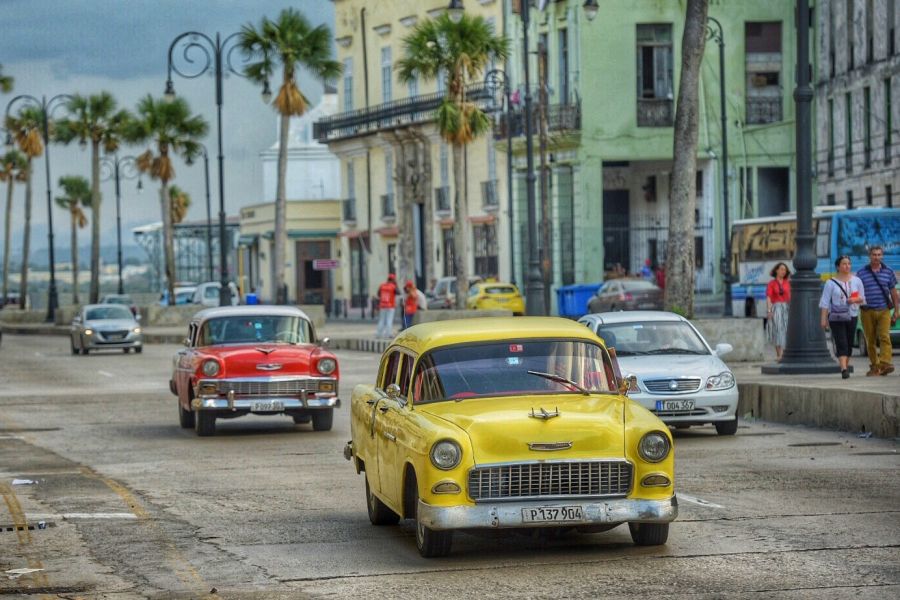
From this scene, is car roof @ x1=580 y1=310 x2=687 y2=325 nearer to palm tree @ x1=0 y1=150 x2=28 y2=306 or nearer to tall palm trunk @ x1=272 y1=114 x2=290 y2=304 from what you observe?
tall palm trunk @ x1=272 y1=114 x2=290 y2=304

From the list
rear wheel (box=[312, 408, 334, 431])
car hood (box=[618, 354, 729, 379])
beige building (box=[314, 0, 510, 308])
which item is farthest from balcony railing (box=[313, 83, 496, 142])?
car hood (box=[618, 354, 729, 379])

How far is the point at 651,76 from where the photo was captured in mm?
61406

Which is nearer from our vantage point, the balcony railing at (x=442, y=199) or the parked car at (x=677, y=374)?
the parked car at (x=677, y=374)

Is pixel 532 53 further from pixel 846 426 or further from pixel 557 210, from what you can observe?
pixel 846 426

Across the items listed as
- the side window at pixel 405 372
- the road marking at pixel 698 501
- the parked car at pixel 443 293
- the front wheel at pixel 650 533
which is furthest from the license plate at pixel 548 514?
the parked car at pixel 443 293

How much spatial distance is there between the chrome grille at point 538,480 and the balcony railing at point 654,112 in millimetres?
51041

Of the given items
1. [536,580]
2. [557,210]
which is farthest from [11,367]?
[536,580]

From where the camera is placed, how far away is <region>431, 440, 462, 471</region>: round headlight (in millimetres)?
10914

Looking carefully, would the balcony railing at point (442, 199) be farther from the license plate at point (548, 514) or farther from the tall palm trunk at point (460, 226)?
the license plate at point (548, 514)

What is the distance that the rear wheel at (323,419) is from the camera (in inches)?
887

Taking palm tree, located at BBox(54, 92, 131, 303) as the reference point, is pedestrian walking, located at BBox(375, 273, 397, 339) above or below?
below

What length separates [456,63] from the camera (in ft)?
170

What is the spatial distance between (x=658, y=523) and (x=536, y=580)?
1238 millimetres

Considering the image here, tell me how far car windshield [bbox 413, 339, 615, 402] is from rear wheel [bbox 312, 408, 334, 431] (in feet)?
34.4
